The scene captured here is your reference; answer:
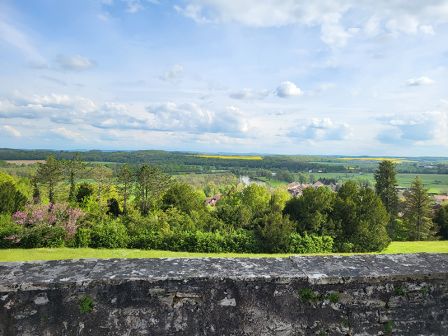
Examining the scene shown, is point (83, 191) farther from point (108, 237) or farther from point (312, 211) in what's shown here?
point (312, 211)

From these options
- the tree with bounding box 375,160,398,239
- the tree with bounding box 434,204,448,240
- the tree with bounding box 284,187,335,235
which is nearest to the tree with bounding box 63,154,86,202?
the tree with bounding box 284,187,335,235

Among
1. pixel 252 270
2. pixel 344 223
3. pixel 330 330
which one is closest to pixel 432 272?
pixel 330 330

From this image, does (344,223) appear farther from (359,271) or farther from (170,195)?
(359,271)

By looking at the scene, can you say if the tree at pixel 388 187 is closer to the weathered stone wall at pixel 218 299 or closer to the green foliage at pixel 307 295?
the weathered stone wall at pixel 218 299

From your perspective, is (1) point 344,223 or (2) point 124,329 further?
(1) point 344,223

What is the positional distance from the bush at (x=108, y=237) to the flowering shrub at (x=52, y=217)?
158 centimetres

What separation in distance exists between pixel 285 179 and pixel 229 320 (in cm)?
10577

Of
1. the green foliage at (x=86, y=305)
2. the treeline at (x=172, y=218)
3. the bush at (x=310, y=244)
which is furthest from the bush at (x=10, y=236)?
the green foliage at (x=86, y=305)

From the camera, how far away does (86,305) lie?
2.50m

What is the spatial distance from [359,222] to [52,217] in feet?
82.3

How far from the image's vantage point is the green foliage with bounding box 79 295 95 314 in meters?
2.49

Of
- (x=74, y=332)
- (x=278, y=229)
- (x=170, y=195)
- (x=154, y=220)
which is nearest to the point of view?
(x=74, y=332)

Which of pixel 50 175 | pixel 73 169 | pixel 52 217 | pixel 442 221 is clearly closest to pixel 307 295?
pixel 52 217

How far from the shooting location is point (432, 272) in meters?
2.80
